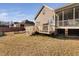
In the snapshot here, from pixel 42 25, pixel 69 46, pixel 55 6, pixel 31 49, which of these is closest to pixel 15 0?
pixel 31 49

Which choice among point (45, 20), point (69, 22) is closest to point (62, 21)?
point (69, 22)

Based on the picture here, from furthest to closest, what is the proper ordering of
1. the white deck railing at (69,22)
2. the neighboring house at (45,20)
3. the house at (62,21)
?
1. the neighboring house at (45,20)
2. the house at (62,21)
3. the white deck railing at (69,22)

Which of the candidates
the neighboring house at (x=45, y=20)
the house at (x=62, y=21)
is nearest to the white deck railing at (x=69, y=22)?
the house at (x=62, y=21)

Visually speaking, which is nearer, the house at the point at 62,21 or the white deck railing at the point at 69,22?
the white deck railing at the point at 69,22

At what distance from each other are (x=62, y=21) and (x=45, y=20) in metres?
2.98

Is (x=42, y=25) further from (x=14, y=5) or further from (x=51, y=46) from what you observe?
(x=51, y=46)

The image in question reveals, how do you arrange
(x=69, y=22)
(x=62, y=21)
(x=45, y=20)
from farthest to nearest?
1. (x=45, y=20)
2. (x=62, y=21)
3. (x=69, y=22)

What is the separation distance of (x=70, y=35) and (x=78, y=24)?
41.2 inches

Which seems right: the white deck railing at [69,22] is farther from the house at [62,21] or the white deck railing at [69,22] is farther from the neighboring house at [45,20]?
the neighboring house at [45,20]

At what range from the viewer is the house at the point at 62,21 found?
16445 mm

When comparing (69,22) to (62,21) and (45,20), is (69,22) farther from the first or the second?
(45,20)

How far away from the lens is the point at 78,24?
52.9 ft

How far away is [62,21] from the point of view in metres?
17.1

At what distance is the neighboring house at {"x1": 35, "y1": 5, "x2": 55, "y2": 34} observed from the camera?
17.9 meters
